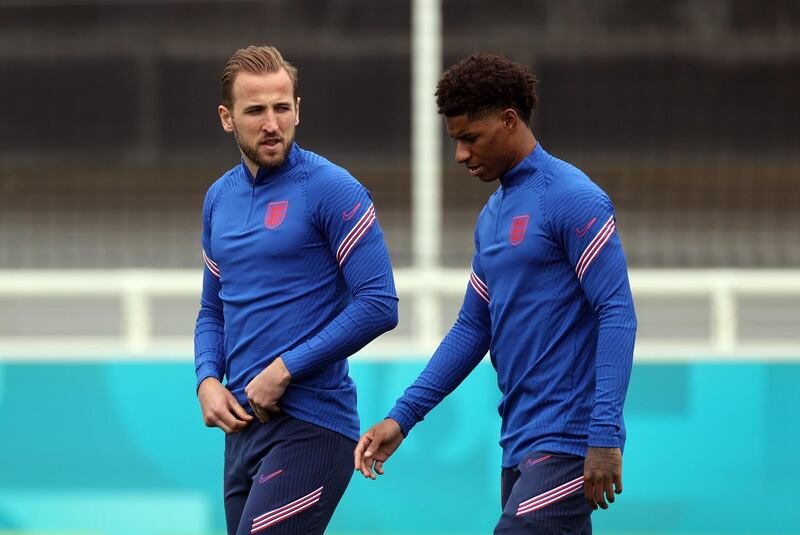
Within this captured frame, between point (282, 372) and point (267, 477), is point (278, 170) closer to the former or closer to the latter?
point (282, 372)

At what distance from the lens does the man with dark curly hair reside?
2.92 m

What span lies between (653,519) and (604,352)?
2202 millimetres

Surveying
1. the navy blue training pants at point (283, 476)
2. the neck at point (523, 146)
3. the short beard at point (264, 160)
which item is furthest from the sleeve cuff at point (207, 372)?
the neck at point (523, 146)

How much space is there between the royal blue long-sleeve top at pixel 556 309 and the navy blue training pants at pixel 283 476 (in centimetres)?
43

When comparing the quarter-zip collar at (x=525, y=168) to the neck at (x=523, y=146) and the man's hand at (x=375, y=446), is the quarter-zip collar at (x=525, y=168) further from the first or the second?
the man's hand at (x=375, y=446)

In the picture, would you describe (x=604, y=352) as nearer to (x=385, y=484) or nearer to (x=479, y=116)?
(x=479, y=116)

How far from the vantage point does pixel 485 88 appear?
9.96ft

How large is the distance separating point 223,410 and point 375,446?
37 cm

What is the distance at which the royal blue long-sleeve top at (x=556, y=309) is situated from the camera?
2.91m

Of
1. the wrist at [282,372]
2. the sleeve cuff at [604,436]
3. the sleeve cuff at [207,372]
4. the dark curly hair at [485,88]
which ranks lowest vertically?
the sleeve cuff at [604,436]

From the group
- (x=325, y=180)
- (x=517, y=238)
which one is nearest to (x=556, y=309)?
(x=517, y=238)

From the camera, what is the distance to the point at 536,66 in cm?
959

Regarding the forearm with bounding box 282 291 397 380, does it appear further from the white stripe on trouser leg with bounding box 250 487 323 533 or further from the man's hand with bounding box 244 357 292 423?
the white stripe on trouser leg with bounding box 250 487 323 533

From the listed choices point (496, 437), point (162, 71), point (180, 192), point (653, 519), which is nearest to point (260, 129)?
point (496, 437)
